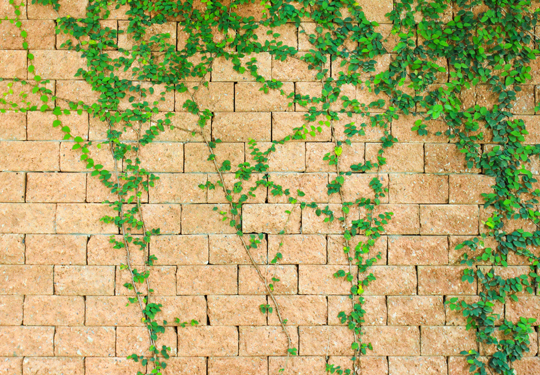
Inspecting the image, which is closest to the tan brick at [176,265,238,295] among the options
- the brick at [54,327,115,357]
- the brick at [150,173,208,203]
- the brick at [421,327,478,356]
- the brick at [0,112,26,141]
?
the brick at [150,173,208,203]

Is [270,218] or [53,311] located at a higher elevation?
[270,218]

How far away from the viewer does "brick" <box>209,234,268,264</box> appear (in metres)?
2.43

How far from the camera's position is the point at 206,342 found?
95.2 inches

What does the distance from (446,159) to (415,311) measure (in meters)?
1.03

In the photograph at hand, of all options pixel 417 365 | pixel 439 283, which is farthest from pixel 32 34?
pixel 417 365

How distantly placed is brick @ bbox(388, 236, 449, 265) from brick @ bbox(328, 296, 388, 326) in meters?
0.31

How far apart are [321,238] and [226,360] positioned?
3.34 feet

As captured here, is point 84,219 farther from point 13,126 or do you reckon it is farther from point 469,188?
point 469,188

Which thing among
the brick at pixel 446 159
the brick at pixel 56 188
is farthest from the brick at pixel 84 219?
the brick at pixel 446 159

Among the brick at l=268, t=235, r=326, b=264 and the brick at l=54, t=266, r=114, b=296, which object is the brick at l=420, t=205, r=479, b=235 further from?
the brick at l=54, t=266, r=114, b=296

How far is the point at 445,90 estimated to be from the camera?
2430mm

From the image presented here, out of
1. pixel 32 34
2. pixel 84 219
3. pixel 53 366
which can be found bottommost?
pixel 53 366

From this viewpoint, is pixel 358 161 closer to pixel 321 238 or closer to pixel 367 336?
pixel 321 238

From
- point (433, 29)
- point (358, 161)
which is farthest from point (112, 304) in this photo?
point (433, 29)
